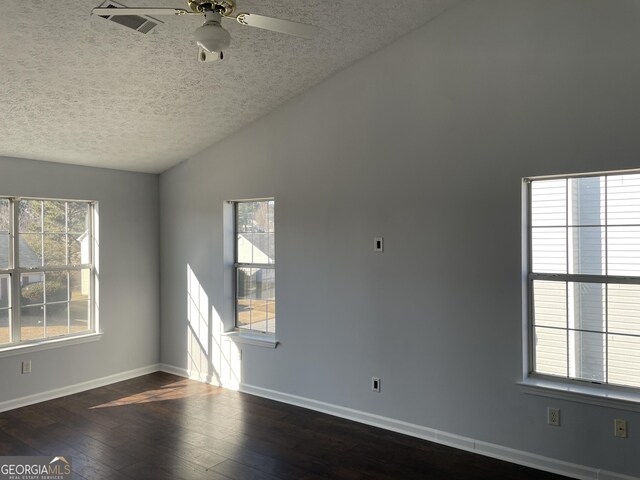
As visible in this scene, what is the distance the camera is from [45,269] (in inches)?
185

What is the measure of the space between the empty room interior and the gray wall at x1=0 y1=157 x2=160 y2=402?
0.09 feet

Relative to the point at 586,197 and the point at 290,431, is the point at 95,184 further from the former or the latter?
the point at 586,197

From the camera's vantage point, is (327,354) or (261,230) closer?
(327,354)

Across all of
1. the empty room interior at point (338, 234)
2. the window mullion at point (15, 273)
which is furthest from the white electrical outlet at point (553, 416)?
the window mullion at point (15, 273)

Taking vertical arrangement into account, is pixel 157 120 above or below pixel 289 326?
above

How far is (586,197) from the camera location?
10.2 ft

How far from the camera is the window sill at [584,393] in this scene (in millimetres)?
2875

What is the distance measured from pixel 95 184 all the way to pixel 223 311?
6.36 ft

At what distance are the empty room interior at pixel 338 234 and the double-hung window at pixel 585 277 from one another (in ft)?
0.05

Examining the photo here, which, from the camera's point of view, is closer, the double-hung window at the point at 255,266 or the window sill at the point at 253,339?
the window sill at the point at 253,339

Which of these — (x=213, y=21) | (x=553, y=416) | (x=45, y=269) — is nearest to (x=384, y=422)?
(x=553, y=416)

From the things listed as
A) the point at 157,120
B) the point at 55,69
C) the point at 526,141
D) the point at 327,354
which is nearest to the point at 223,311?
the point at 327,354

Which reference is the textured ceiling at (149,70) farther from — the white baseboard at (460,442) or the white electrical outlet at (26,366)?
the white baseboard at (460,442)

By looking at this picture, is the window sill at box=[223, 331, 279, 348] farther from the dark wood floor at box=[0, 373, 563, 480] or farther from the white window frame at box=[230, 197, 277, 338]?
the dark wood floor at box=[0, 373, 563, 480]
